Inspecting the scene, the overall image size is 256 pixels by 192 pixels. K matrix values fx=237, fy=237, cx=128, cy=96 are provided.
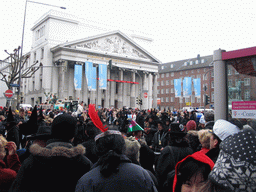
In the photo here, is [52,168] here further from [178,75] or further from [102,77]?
[178,75]

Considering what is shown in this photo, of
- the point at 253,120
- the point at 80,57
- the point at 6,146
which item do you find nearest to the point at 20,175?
the point at 6,146

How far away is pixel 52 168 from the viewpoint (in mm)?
2336

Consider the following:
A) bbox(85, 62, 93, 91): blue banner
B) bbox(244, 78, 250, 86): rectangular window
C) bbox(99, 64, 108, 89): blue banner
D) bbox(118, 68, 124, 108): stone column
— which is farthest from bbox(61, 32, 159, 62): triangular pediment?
bbox(244, 78, 250, 86): rectangular window

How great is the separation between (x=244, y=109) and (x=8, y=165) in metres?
4.59

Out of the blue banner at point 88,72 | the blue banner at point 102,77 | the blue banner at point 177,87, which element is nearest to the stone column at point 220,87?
the blue banner at point 177,87

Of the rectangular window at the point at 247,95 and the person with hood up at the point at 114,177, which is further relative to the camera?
the rectangular window at the point at 247,95

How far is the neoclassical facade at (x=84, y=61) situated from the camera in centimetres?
4503

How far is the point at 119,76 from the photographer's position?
170 ft

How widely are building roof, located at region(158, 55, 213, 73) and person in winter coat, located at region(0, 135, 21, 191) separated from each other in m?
67.9

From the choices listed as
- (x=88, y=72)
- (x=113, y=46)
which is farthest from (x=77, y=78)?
(x=113, y=46)

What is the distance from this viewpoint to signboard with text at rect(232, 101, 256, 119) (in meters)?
5.01

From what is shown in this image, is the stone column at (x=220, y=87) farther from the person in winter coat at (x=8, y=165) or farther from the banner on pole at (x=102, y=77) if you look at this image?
the banner on pole at (x=102, y=77)

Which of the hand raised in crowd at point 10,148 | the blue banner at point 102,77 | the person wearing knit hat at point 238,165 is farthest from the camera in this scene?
the blue banner at point 102,77

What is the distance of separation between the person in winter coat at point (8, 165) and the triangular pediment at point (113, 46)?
137 feet
